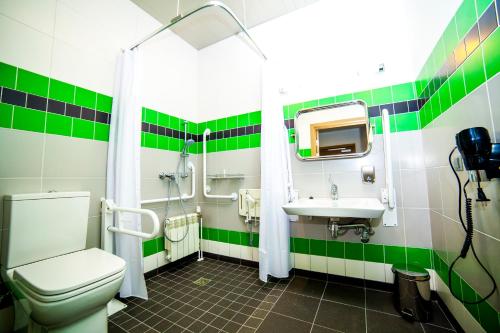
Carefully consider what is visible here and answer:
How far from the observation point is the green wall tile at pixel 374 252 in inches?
63.9

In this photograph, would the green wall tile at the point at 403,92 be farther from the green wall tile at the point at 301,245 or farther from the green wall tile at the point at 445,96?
the green wall tile at the point at 301,245

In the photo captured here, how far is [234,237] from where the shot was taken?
7.33 ft

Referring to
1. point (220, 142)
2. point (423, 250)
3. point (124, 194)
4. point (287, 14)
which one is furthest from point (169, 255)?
point (287, 14)

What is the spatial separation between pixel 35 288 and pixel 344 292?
6.22 ft

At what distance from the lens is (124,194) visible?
153 centimetres

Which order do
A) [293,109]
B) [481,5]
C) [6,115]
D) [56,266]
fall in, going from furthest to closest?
[293,109], [6,115], [56,266], [481,5]

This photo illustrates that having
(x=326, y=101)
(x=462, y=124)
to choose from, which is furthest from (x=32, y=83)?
(x=462, y=124)

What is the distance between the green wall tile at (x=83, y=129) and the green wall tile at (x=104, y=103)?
0.52ft

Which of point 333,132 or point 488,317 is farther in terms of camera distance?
point 333,132

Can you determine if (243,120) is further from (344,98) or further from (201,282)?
(201,282)

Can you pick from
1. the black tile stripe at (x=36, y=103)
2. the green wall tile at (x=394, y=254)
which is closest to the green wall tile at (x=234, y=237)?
the green wall tile at (x=394, y=254)

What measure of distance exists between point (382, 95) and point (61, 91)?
2480mm

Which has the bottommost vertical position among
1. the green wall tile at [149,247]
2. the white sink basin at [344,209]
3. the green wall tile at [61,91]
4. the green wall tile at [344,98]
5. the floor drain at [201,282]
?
the floor drain at [201,282]

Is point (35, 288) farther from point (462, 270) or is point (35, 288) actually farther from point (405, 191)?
point (405, 191)
